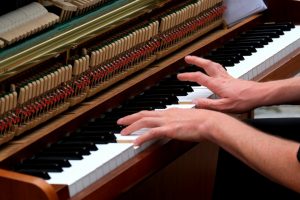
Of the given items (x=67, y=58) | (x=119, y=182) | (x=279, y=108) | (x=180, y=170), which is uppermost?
(x=67, y=58)

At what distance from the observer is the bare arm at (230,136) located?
2.32 metres

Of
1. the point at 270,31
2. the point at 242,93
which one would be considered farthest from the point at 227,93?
the point at 270,31

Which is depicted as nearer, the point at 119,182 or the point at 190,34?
the point at 119,182

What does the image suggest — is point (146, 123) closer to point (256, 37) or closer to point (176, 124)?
point (176, 124)

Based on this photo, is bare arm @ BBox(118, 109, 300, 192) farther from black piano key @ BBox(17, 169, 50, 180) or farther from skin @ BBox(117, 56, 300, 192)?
black piano key @ BBox(17, 169, 50, 180)

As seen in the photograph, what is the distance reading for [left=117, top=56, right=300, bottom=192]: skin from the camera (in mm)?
2336

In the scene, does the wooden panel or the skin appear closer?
the wooden panel

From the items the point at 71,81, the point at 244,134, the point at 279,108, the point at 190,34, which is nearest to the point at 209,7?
the point at 190,34

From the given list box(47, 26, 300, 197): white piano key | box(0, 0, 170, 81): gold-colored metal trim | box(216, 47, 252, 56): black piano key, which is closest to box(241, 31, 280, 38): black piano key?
box(216, 47, 252, 56): black piano key

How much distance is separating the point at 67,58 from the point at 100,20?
0.76ft

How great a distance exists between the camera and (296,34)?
378 cm

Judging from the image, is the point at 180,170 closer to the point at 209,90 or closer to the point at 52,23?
the point at 209,90

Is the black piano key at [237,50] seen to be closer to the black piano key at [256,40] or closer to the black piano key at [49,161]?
the black piano key at [256,40]

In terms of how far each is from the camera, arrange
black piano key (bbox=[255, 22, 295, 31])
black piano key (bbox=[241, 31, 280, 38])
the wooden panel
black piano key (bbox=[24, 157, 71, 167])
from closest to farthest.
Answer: the wooden panel < black piano key (bbox=[24, 157, 71, 167]) < black piano key (bbox=[241, 31, 280, 38]) < black piano key (bbox=[255, 22, 295, 31])
